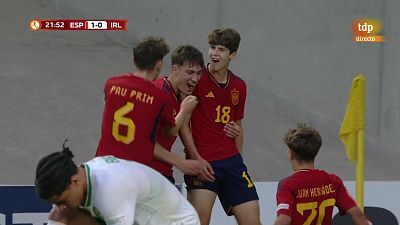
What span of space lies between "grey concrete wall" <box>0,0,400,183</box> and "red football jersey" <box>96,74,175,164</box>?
5.08m

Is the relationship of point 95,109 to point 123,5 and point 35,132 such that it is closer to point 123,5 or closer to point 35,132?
point 35,132

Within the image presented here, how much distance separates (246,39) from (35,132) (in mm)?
2800

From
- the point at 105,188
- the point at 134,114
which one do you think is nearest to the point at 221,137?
the point at 134,114

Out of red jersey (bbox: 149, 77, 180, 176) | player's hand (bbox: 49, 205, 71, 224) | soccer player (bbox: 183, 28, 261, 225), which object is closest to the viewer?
player's hand (bbox: 49, 205, 71, 224)

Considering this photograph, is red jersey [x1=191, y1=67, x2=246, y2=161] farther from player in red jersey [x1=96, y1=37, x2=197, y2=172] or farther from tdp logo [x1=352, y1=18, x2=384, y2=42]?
tdp logo [x1=352, y1=18, x2=384, y2=42]

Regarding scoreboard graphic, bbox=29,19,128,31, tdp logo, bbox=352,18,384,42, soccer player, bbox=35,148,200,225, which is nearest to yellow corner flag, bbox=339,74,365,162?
soccer player, bbox=35,148,200,225

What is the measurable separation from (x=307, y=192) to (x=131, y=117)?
1.08 metres

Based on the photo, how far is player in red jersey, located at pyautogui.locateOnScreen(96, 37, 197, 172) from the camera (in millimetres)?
5188

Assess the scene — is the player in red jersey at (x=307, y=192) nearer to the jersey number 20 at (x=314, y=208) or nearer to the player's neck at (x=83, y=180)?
the jersey number 20 at (x=314, y=208)

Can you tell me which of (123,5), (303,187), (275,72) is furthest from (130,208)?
(123,5)

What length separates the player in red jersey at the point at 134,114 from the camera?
5.19 meters

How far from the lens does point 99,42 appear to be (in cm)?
1199

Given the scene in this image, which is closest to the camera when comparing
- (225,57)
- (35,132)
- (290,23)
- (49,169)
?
(49,169)

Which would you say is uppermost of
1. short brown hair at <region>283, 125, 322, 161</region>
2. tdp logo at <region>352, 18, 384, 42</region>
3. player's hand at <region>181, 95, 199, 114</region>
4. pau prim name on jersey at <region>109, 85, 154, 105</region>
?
tdp logo at <region>352, 18, 384, 42</region>
